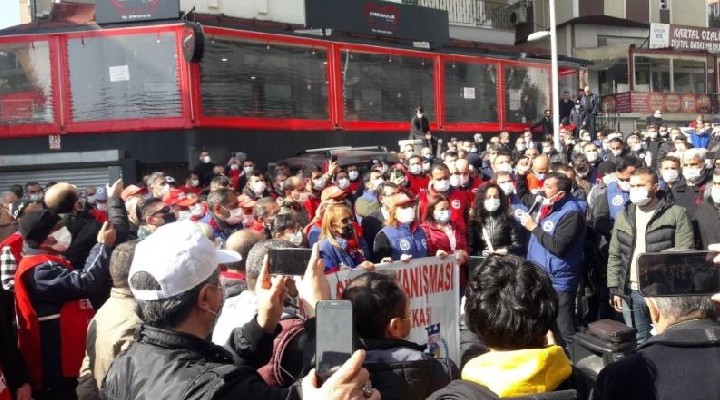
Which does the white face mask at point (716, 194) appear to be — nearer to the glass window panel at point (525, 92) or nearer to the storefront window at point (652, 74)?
the glass window panel at point (525, 92)

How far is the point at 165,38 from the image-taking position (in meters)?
17.4

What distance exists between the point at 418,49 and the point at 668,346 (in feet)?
67.8

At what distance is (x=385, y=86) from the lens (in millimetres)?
22000

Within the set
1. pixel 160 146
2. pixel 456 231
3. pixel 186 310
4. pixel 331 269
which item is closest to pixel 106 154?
pixel 160 146

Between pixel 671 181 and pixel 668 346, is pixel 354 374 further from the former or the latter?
pixel 671 181

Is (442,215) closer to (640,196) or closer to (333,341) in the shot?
(640,196)

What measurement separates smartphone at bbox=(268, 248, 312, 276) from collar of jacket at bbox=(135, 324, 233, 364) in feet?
2.57

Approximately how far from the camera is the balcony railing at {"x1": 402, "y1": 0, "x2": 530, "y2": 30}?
31.3 metres

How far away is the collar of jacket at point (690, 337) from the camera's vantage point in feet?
9.11

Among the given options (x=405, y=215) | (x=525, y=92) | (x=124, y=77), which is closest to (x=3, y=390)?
(x=405, y=215)

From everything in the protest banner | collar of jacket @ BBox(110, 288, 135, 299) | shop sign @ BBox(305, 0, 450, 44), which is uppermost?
shop sign @ BBox(305, 0, 450, 44)

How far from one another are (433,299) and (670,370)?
3.77 meters

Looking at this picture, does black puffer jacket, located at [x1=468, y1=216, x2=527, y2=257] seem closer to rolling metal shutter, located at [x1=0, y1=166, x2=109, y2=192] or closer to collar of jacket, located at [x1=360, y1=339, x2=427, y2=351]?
collar of jacket, located at [x1=360, y1=339, x2=427, y2=351]

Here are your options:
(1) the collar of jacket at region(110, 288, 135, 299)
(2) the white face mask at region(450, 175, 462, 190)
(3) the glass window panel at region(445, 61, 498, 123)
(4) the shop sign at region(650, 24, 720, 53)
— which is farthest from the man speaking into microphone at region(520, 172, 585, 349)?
(4) the shop sign at region(650, 24, 720, 53)
